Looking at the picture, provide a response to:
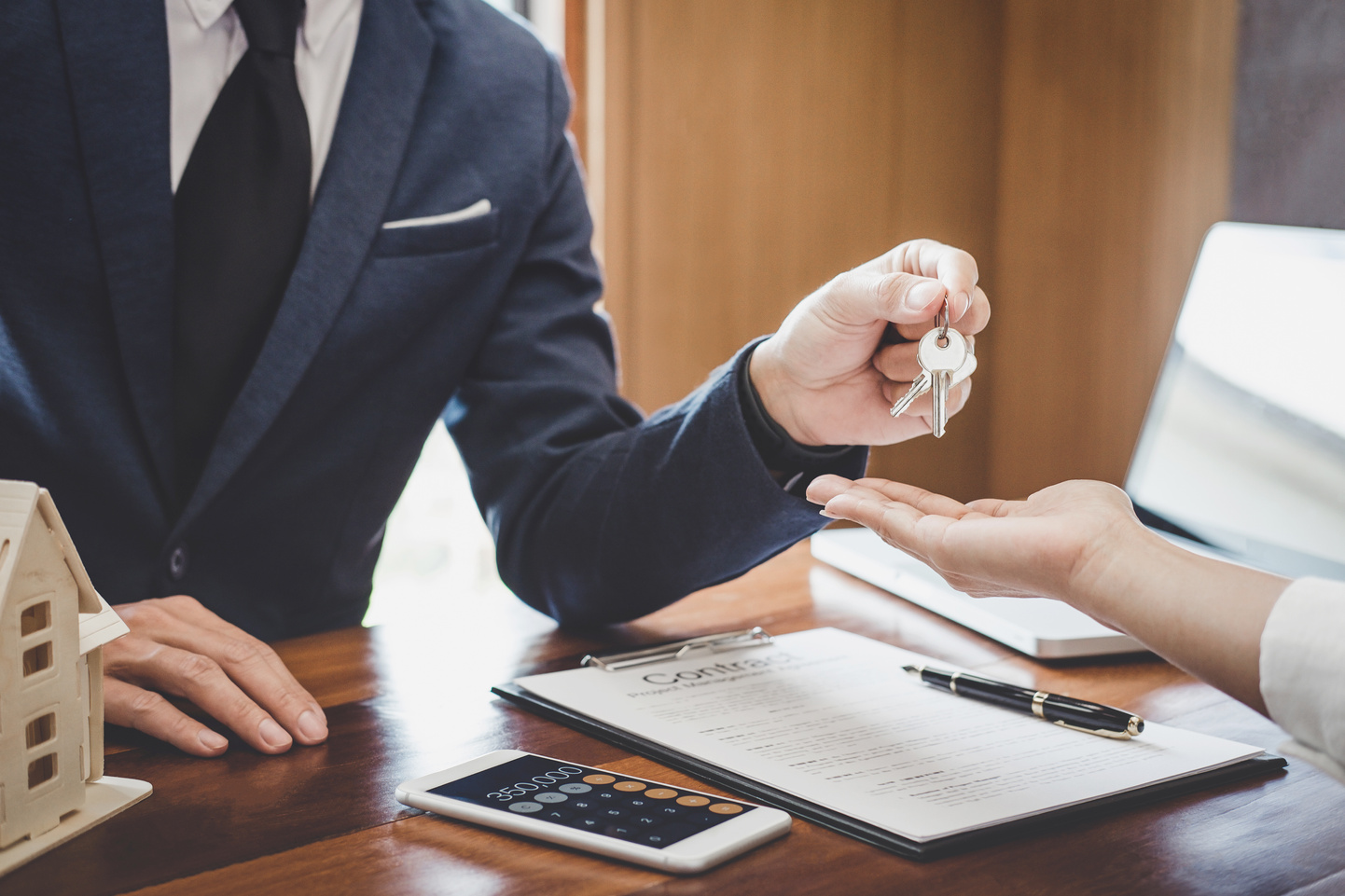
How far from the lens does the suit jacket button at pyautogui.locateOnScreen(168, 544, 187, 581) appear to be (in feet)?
3.03

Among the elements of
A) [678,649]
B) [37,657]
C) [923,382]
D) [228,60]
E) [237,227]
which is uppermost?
[228,60]

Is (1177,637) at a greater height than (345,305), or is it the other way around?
(345,305)

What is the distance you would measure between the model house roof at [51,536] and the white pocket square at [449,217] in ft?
1.79

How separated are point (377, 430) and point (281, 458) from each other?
0.32ft

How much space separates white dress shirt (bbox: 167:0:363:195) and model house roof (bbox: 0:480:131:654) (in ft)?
1.68

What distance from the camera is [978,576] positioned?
0.58m

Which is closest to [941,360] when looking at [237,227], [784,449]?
[784,449]

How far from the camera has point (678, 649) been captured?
820mm

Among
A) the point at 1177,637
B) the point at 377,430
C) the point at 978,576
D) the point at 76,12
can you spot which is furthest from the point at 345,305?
the point at 1177,637

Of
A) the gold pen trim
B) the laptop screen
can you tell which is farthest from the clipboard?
the laptop screen

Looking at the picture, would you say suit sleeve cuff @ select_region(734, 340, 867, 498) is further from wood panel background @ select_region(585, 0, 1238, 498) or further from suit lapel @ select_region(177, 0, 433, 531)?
wood panel background @ select_region(585, 0, 1238, 498)

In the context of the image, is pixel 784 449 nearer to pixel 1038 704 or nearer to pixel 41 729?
pixel 1038 704

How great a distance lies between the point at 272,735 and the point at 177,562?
1.20 ft

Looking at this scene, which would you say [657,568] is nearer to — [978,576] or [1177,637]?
[978,576]
